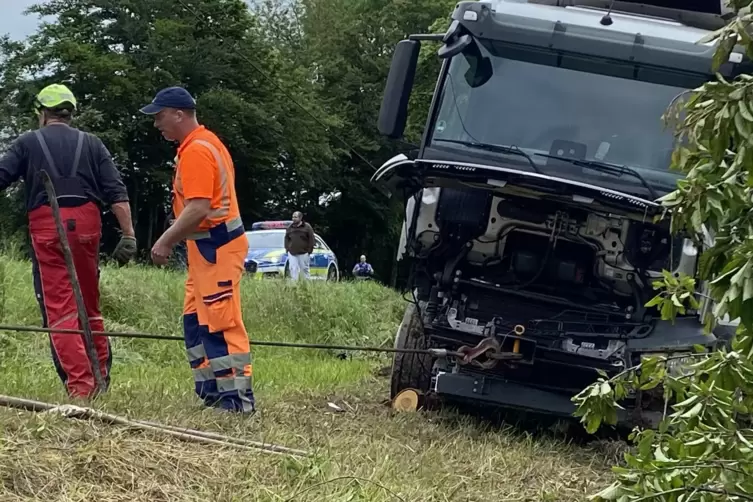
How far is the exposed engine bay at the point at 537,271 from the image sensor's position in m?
5.96

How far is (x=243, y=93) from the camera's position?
1391 inches

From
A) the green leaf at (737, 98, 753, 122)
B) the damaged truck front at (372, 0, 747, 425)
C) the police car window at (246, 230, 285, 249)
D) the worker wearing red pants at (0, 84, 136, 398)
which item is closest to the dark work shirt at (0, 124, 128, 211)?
the worker wearing red pants at (0, 84, 136, 398)

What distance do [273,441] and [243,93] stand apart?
3158 centimetres

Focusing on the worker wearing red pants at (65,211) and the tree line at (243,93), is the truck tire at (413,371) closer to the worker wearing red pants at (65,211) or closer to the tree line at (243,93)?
the worker wearing red pants at (65,211)

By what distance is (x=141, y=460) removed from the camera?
154 inches

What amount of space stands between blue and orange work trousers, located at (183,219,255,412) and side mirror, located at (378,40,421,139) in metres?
1.54

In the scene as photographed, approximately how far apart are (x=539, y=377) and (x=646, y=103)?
5.86ft

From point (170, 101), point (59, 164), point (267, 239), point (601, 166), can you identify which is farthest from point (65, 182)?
point (267, 239)

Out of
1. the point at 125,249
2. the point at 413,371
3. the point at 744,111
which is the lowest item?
the point at 413,371

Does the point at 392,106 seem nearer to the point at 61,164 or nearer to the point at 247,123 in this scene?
the point at 61,164

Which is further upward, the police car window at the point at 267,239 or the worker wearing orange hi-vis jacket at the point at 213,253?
the worker wearing orange hi-vis jacket at the point at 213,253

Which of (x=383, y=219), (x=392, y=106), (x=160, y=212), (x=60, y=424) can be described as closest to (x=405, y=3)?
(x=383, y=219)

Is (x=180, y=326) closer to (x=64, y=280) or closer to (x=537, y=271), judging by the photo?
(x=64, y=280)

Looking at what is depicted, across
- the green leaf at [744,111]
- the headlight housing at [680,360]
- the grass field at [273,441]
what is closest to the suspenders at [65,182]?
the grass field at [273,441]
